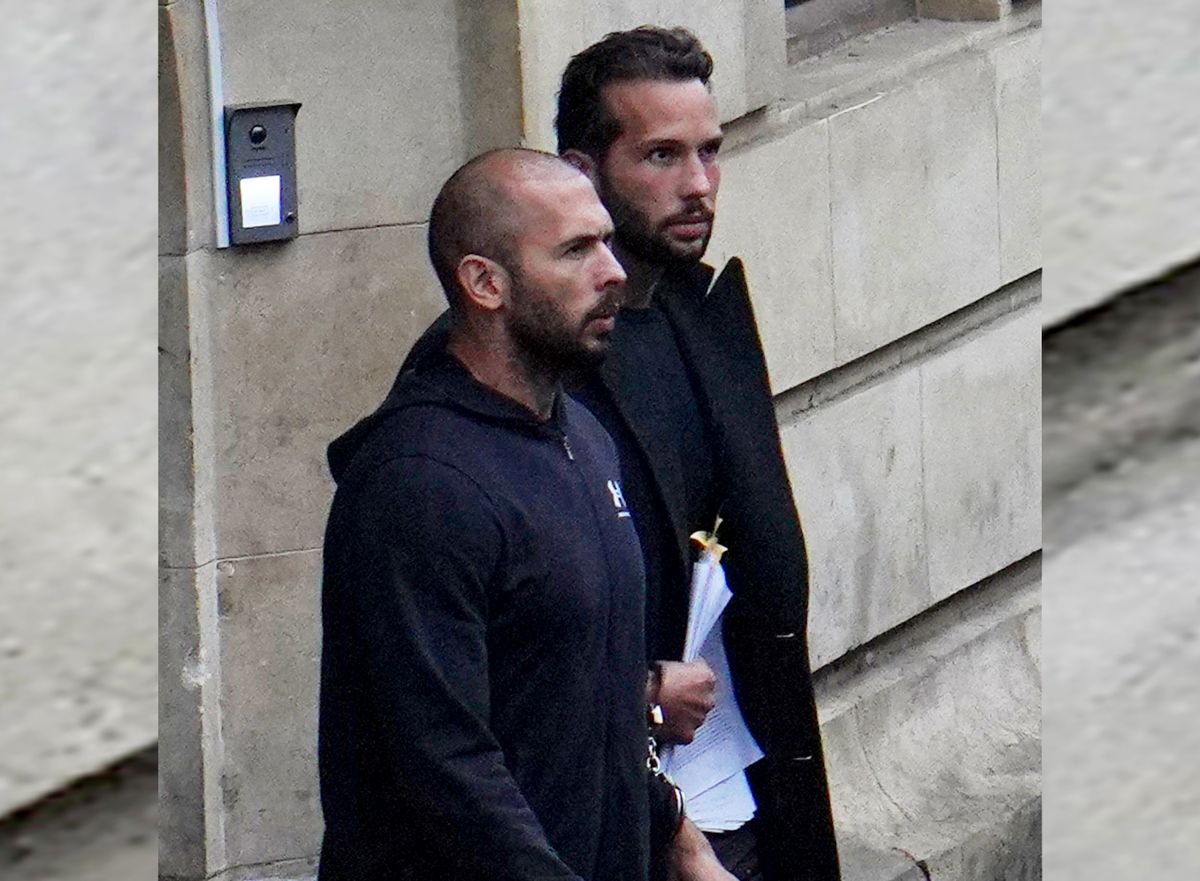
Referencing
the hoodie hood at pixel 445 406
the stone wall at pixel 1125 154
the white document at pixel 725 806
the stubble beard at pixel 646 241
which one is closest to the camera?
the stone wall at pixel 1125 154

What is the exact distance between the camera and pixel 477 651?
2883 millimetres

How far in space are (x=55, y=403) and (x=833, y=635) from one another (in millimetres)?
4693

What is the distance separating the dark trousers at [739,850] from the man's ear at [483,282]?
39.1 inches

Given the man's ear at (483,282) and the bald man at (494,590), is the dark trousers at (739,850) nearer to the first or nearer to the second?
the bald man at (494,590)

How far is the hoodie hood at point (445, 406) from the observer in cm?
305

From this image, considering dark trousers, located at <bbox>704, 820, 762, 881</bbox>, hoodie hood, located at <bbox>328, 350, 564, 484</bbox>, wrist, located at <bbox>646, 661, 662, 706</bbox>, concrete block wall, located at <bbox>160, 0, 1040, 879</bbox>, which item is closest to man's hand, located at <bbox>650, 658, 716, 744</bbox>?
wrist, located at <bbox>646, 661, 662, 706</bbox>

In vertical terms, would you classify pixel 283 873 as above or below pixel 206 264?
below

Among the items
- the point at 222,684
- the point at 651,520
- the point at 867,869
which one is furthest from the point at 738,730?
the point at 867,869

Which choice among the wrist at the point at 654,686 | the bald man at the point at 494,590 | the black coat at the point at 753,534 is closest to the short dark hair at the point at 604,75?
the black coat at the point at 753,534

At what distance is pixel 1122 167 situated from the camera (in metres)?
1.11

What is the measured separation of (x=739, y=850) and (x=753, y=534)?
1.61 ft

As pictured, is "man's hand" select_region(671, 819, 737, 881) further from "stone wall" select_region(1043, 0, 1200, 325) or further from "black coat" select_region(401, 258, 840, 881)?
"stone wall" select_region(1043, 0, 1200, 325)

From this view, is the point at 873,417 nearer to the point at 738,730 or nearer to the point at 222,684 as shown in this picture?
the point at 222,684

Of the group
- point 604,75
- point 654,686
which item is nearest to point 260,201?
point 604,75
